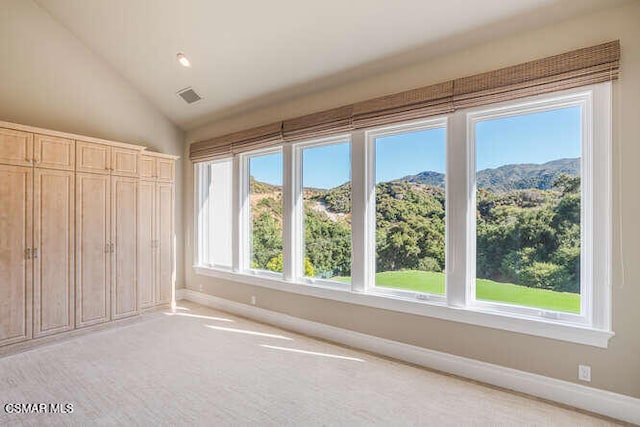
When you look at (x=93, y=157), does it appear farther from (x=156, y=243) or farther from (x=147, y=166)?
(x=156, y=243)

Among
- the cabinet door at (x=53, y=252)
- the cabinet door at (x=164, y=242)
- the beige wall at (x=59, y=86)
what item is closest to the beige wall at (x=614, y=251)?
the cabinet door at (x=164, y=242)

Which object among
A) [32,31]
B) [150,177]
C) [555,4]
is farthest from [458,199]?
[32,31]

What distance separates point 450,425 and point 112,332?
370cm

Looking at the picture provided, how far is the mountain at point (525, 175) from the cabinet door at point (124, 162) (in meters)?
4.05

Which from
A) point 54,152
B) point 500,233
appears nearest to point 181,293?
point 54,152

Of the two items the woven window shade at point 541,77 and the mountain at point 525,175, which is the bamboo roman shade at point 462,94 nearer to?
the woven window shade at point 541,77

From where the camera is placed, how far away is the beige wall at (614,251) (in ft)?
7.07

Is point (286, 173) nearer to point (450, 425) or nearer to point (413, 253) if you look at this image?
point (413, 253)

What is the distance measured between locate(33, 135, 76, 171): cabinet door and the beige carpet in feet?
6.23

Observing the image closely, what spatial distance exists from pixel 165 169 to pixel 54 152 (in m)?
1.40

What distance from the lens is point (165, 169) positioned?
473 centimetres

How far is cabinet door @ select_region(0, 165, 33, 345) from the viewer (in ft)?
10.2

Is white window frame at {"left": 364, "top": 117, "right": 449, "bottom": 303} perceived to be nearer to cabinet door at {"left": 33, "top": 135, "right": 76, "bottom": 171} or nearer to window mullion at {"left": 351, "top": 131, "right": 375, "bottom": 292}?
window mullion at {"left": 351, "top": 131, "right": 375, "bottom": 292}

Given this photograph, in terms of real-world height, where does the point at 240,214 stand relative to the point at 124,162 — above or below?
below
